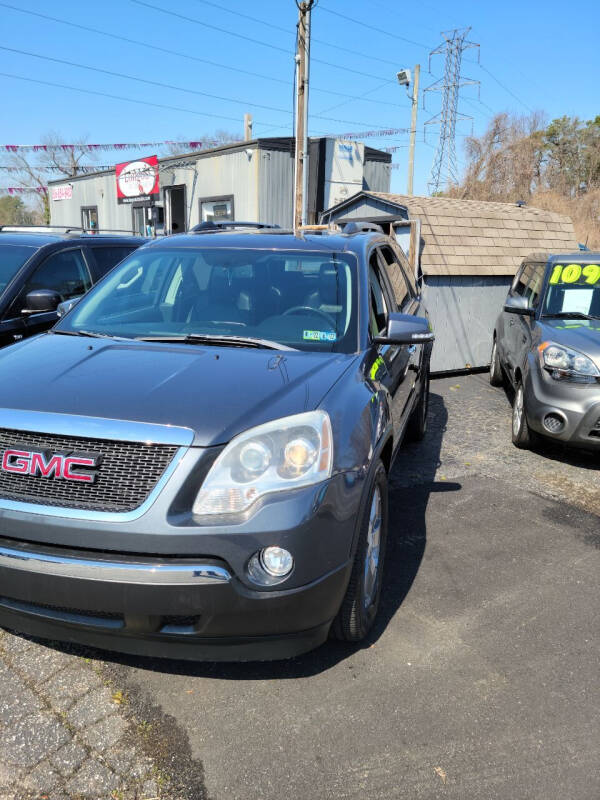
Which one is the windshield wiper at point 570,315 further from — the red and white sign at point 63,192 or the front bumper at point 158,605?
the red and white sign at point 63,192

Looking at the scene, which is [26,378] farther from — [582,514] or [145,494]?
[582,514]

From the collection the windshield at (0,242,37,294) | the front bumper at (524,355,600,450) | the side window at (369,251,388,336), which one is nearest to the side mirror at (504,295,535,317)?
the front bumper at (524,355,600,450)

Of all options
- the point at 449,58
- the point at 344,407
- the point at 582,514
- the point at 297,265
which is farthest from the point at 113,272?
the point at 449,58

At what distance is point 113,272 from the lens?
380 cm

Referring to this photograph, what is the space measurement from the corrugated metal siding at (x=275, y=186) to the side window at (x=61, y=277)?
13.3 meters

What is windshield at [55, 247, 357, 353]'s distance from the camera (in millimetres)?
3188

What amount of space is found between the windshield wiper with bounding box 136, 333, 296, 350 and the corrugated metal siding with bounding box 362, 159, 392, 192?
730 inches

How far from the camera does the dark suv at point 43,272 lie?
478 centimetres

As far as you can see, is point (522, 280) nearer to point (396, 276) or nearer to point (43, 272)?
point (396, 276)

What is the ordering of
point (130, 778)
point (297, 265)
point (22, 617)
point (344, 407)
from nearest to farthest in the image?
point (130, 778) < point (22, 617) < point (344, 407) < point (297, 265)

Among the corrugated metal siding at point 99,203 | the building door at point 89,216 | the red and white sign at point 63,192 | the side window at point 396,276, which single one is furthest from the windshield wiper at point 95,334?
the red and white sign at point 63,192

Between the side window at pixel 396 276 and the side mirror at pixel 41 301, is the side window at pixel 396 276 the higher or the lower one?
the higher one

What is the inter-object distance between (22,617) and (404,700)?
4.89 ft

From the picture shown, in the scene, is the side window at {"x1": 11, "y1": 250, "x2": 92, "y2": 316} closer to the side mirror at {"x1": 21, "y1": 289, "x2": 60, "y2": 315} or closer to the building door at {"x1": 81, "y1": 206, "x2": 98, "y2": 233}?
the side mirror at {"x1": 21, "y1": 289, "x2": 60, "y2": 315}
